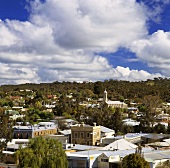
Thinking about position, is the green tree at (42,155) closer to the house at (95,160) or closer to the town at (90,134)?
the town at (90,134)

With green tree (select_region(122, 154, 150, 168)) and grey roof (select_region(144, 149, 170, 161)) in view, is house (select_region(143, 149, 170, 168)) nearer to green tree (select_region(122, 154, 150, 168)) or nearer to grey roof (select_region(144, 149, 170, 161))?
grey roof (select_region(144, 149, 170, 161))

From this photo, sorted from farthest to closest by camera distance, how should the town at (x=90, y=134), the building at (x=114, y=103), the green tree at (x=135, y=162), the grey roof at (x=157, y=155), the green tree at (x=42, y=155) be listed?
the building at (x=114, y=103) → the town at (x=90, y=134) → the grey roof at (x=157, y=155) → the green tree at (x=135, y=162) → the green tree at (x=42, y=155)

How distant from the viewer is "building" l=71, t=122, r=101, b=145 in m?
54.8

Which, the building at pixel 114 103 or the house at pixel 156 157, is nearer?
the house at pixel 156 157

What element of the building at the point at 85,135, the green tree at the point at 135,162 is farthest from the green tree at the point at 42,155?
the building at the point at 85,135

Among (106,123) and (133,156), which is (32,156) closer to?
(133,156)

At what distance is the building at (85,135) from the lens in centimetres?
5484

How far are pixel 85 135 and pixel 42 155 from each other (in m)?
22.3


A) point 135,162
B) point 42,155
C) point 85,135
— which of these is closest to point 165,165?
point 135,162

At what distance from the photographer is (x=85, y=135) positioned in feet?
182

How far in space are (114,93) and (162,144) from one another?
81267mm

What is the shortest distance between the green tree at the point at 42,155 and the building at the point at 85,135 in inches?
815

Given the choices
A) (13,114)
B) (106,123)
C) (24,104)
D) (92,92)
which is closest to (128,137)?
(106,123)

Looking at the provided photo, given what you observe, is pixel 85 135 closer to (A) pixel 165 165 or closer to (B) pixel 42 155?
(A) pixel 165 165
